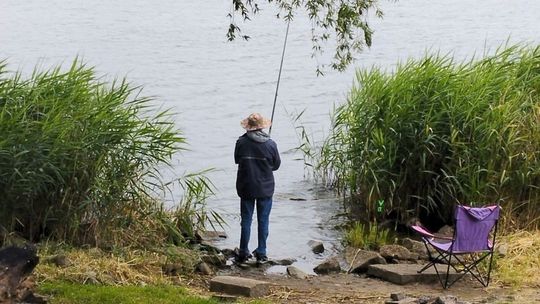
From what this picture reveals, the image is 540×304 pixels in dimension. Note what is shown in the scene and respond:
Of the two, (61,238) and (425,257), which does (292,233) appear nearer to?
(425,257)

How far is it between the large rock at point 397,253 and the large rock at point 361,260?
0.36ft

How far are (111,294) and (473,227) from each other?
3.40 metres

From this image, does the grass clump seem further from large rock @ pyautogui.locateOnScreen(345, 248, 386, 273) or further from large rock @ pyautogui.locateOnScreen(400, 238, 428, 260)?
large rock @ pyautogui.locateOnScreen(345, 248, 386, 273)

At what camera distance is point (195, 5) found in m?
37.8

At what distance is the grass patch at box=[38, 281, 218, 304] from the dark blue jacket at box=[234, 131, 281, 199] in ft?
7.81

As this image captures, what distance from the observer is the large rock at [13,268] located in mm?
6609

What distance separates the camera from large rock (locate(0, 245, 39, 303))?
661 cm

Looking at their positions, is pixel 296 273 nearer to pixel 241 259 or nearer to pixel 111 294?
pixel 241 259

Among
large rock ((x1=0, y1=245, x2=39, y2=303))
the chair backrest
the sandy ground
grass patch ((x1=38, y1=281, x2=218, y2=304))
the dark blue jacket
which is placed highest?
the dark blue jacket

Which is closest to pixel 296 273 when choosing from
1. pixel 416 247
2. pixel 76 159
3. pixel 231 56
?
pixel 416 247

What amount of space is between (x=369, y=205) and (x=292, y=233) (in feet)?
4.47

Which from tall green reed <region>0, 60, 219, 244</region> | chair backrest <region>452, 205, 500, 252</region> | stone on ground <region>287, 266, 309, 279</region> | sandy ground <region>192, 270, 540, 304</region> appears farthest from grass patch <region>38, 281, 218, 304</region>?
chair backrest <region>452, 205, 500, 252</region>

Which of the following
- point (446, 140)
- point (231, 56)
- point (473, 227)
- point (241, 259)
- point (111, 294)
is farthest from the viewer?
point (231, 56)

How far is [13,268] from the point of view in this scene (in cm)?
666
